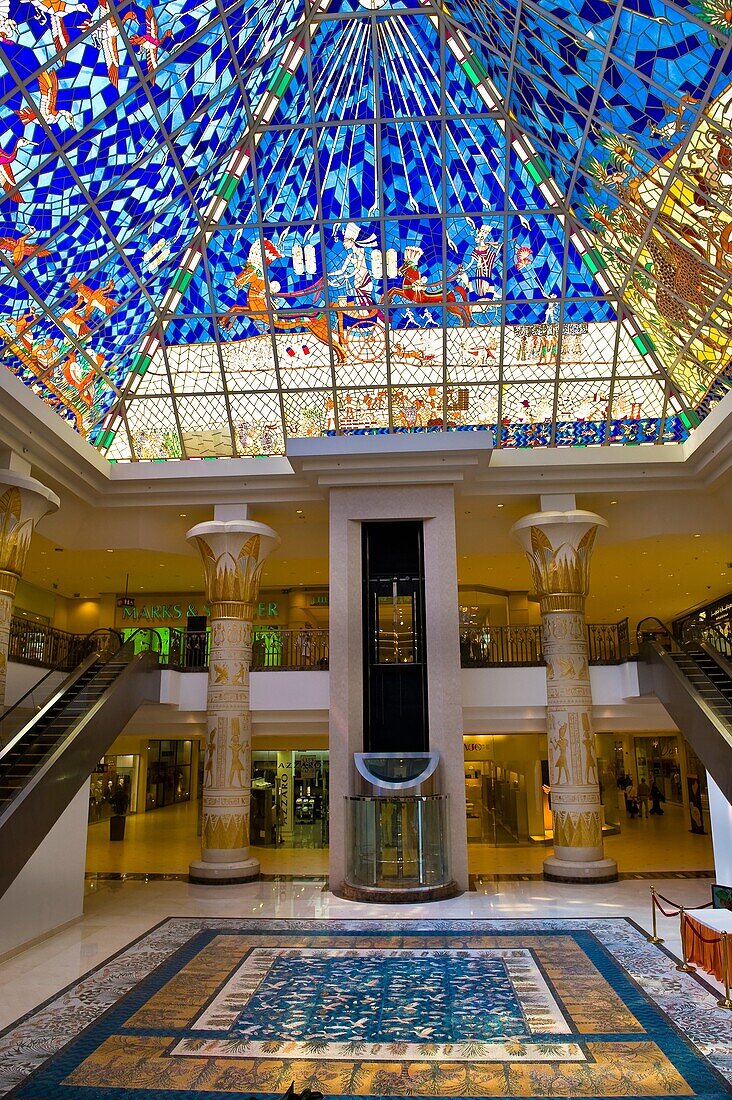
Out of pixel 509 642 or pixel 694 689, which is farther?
pixel 509 642

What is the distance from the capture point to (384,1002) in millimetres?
8883

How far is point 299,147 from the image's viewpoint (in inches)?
659

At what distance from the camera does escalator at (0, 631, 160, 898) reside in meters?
11.2

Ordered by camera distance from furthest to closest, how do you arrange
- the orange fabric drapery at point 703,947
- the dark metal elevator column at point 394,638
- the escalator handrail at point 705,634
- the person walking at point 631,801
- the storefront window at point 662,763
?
the storefront window at point 662,763 < the person walking at point 631,801 < the escalator handrail at point 705,634 < the dark metal elevator column at point 394,638 < the orange fabric drapery at point 703,947

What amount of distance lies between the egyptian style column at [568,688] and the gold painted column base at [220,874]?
613cm

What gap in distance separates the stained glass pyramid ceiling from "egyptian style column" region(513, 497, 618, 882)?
2.54m

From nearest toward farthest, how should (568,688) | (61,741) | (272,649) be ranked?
(61,741)
(568,688)
(272,649)

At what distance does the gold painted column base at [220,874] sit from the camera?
16156 mm

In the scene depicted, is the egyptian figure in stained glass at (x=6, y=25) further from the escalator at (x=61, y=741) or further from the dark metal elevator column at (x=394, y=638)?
the dark metal elevator column at (x=394, y=638)

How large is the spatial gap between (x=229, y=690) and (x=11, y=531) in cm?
562

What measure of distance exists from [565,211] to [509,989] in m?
14.3

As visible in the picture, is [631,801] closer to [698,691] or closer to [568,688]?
[568,688]

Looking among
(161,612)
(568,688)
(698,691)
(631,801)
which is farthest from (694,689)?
(161,612)

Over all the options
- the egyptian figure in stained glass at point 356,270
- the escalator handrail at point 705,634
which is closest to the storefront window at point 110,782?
the egyptian figure in stained glass at point 356,270
